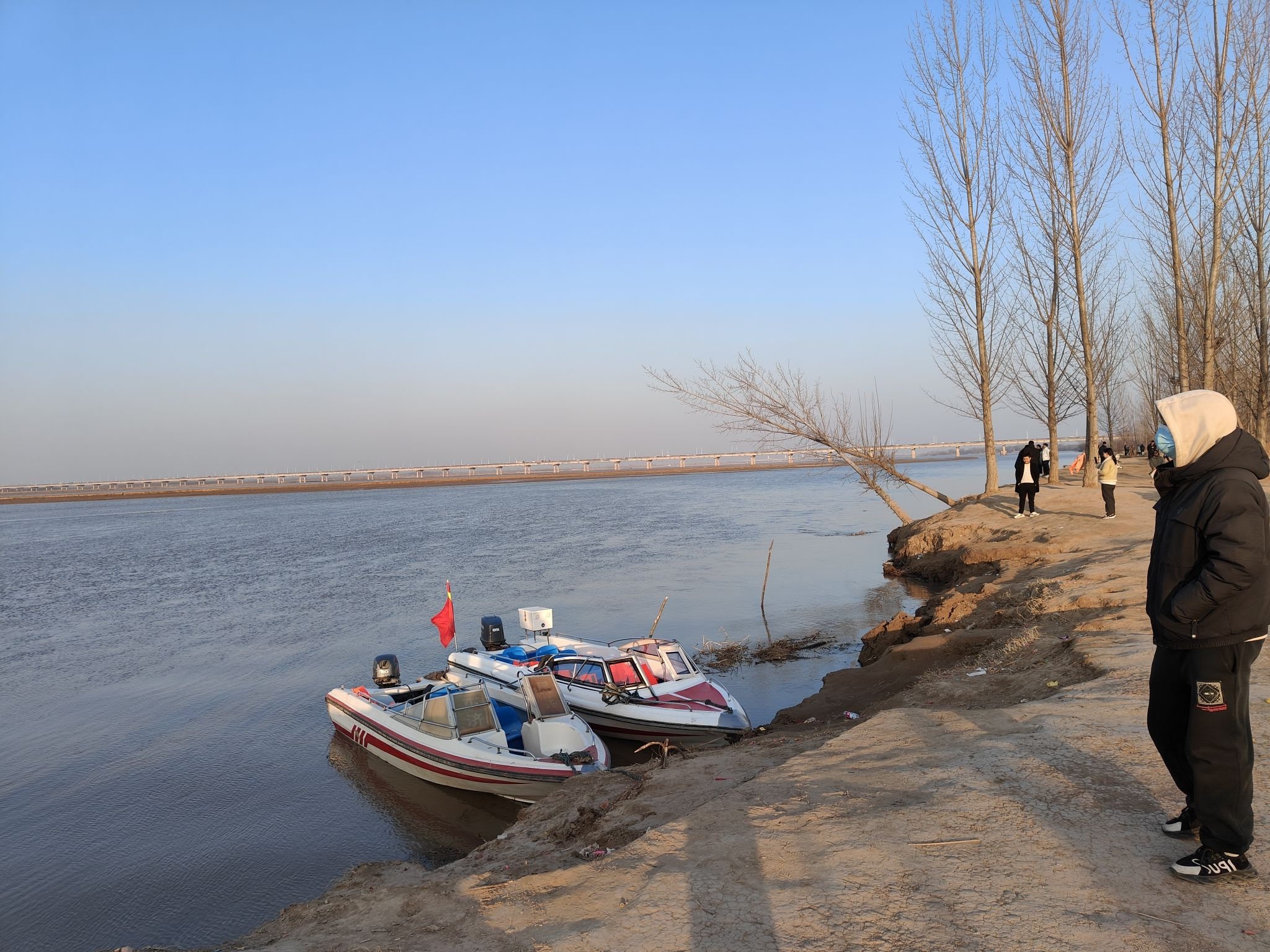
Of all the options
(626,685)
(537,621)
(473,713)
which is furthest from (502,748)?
(537,621)

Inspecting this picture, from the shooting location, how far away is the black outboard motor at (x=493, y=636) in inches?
715

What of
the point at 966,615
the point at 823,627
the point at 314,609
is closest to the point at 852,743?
the point at 966,615

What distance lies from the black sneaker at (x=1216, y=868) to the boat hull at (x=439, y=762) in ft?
25.5

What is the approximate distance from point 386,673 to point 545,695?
14.0ft

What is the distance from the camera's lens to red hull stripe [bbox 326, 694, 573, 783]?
11.6 m

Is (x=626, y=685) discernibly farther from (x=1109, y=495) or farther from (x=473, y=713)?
(x=1109, y=495)

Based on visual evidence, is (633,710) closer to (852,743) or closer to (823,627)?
(852,743)

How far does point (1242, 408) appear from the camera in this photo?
3638cm

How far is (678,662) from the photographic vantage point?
1562 cm

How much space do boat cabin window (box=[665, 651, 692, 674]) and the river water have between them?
141 centimetres

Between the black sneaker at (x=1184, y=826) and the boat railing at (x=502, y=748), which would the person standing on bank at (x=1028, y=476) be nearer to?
the boat railing at (x=502, y=748)

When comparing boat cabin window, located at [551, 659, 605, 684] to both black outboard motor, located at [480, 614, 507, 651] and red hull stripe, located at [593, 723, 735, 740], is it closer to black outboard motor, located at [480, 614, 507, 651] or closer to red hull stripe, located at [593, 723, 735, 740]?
red hull stripe, located at [593, 723, 735, 740]

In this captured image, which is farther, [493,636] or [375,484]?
[375,484]

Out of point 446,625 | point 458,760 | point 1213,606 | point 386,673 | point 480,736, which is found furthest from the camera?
point 446,625
